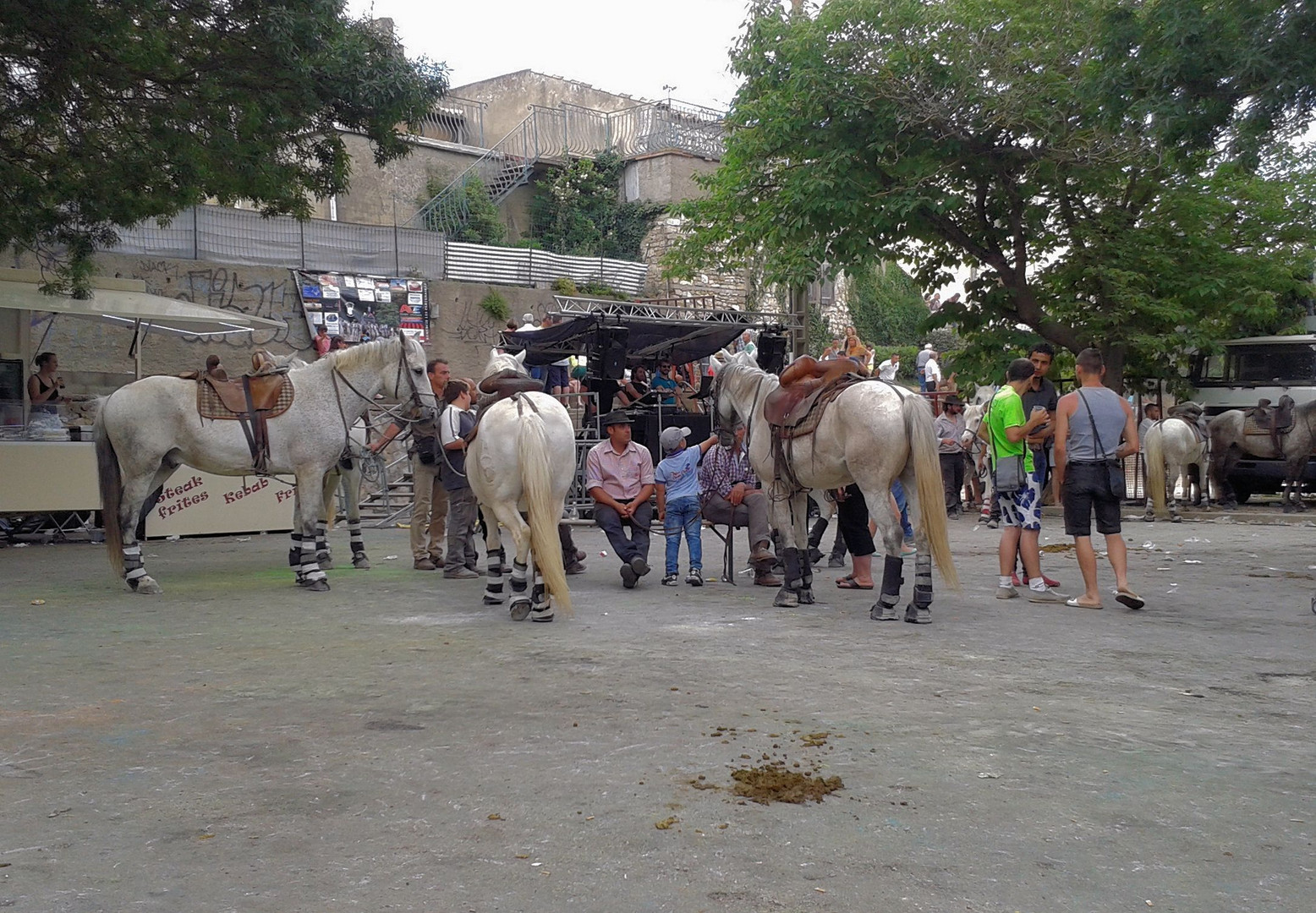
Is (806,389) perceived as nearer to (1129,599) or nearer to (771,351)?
(1129,599)

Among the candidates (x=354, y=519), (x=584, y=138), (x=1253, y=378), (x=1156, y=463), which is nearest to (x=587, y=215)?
(x=584, y=138)

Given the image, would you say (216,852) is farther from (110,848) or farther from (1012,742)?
(1012,742)

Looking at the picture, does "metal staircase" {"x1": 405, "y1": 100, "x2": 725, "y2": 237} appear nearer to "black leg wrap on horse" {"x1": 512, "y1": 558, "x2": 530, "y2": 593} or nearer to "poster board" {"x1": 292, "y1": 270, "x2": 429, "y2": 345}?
"poster board" {"x1": 292, "y1": 270, "x2": 429, "y2": 345}

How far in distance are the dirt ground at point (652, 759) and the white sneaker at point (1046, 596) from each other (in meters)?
0.54

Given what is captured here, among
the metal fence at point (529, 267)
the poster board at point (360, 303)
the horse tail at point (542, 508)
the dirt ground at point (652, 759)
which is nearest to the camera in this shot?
the dirt ground at point (652, 759)

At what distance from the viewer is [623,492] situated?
404 inches

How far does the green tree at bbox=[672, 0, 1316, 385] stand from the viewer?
18047mm

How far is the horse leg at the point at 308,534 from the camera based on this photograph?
9953 millimetres

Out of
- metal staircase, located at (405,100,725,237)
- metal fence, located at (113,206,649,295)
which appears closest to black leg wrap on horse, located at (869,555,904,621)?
metal fence, located at (113,206,649,295)

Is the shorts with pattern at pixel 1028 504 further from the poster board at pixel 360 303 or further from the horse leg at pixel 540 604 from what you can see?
the poster board at pixel 360 303

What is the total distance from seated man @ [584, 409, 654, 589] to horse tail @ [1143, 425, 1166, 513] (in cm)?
1004

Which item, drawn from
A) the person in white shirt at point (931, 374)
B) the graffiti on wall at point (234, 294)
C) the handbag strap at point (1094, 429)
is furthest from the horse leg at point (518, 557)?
the person in white shirt at point (931, 374)

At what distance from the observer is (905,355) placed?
38.3 meters

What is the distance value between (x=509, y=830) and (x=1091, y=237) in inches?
693
